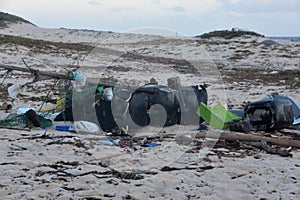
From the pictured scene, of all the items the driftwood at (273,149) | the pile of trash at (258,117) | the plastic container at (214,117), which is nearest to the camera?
the driftwood at (273,149)

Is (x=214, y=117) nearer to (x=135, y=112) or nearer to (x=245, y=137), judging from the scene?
(x=245, y=137)

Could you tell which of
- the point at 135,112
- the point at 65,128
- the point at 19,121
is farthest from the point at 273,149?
the point at 19,121

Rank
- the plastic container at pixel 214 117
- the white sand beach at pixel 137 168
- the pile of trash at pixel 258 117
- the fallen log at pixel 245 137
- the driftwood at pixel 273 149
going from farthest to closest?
the plastic container at pixel 214 117 → the pile of trash at pixel 258 117 → the fallen log at pixel 245 137 → the driftwood at pixel 273 149 → the white sand beach at pixel 137 168

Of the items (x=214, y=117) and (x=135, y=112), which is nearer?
(x=135, y=112)

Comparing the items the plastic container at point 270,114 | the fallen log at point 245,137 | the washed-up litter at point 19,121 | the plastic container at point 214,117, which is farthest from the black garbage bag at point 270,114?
the washed-up litter at point 19,121

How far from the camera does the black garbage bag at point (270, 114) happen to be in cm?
662

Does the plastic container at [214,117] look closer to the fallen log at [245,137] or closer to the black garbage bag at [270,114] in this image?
the black garbage bag at [270,114]

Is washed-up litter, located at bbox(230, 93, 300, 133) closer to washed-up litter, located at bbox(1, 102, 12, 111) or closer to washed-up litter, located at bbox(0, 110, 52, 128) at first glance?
washed-up litter, located at bbox(0, 110, 52, 128)

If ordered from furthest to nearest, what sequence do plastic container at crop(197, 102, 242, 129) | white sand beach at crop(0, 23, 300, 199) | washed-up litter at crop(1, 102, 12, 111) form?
1. washed-up litter at crop(1, 102, 12, 111)
2. plastic container at crop(197, 102, 242, 129)
3. white sand beach at crop(0, 23, 300, 199)

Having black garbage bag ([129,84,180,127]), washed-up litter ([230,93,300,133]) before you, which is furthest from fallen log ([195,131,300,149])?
black garbage bag ([129,84,180,127])

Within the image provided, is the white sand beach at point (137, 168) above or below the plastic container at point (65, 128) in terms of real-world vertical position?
below

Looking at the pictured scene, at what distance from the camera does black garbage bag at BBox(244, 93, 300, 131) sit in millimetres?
6621

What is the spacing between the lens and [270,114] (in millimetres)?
6613

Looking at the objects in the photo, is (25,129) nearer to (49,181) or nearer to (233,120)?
(49,181)
